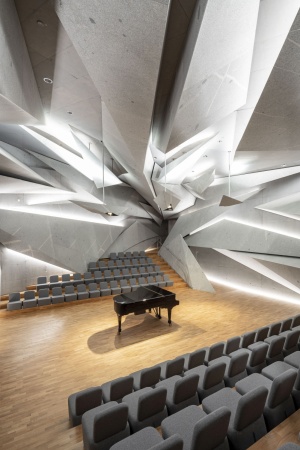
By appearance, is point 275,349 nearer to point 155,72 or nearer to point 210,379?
point 210,379

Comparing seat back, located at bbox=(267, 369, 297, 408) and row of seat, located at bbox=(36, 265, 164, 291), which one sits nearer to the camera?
seat back, located at bbox=(267, 369, 297, 408)

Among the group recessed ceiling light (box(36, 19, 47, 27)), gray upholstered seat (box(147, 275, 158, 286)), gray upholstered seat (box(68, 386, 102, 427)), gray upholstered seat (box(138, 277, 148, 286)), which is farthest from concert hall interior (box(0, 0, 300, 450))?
gray upholstered seat (box(138, 277, 148, 286))

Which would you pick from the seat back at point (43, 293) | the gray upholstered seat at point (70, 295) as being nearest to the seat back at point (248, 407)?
the gray upholstered seat at point (70, 295)

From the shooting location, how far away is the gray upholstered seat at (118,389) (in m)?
2.94

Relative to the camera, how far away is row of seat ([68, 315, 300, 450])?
229cm

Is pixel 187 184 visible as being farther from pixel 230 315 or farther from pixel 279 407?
pixel 279 407

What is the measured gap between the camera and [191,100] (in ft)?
12.1

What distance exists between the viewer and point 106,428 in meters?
2.34

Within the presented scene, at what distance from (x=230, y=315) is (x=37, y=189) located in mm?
7514

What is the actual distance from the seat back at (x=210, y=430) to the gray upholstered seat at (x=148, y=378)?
4.00 feet

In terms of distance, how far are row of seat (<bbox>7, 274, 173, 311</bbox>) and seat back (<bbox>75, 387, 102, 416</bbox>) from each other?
552 centimetres

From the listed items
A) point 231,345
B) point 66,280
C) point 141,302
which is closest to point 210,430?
point 231,345

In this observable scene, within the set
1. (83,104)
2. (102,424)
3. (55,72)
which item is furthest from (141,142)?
(102,424)

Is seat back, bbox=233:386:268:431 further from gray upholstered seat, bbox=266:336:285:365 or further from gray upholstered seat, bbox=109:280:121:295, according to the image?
gray upholstered seat, bbox=109:280:121:295
